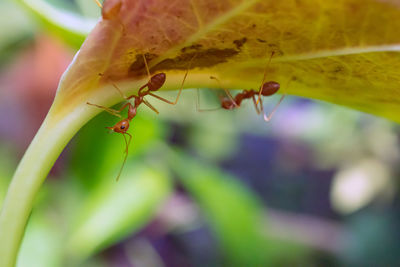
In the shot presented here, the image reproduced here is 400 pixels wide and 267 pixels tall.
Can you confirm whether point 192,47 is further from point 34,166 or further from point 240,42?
point 34,166

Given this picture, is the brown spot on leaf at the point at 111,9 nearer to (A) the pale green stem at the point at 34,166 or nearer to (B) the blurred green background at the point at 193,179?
(A) the pale green stem at the point at 34,166

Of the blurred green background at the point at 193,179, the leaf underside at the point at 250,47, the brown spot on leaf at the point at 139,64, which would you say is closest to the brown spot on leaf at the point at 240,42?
the leaf underside at the point at 250,47

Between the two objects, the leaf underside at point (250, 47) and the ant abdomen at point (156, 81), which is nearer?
the leaf underside at point (250, 47)

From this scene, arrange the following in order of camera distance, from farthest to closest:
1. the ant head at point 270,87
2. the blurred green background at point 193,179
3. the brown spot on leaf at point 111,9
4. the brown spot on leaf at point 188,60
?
the blurred green background at point 193,179 → the ant head at point 270,87 → the brown spot on leaf at point 188,60 → the brown spot on leaf at point 111,9

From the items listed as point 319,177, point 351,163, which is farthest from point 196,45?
point 319,177

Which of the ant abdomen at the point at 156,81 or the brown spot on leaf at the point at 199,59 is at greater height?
the brown spot on leaf at the point at 199,59

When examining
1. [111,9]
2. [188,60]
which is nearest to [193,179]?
[188,60]

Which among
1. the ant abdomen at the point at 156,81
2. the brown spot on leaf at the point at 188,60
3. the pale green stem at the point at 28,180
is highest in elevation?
the brown spot on leaf at the point at 188,60

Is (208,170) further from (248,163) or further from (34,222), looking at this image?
(248,163)
